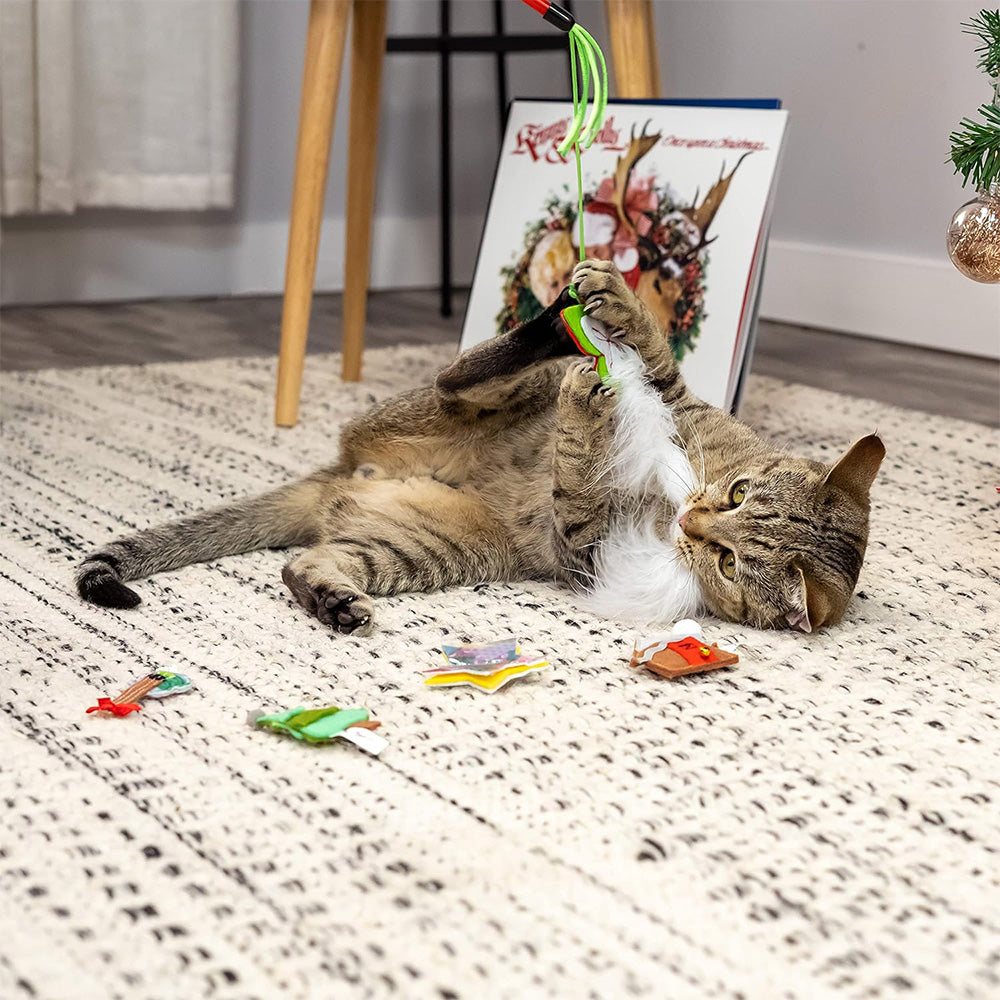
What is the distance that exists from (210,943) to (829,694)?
0.58 metres

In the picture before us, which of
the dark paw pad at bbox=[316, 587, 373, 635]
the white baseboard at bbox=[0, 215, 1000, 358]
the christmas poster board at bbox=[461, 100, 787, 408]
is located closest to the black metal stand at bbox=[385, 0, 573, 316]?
the white baseboard at bbox=[0, 215, 1000, 358]

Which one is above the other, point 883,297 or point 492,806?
point 883,297

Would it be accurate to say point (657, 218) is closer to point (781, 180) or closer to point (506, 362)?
point (506, 362)

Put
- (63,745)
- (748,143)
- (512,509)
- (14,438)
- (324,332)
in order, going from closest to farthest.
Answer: (63,745) < (512,509) < (14,438) < (748,143) < (324,332)

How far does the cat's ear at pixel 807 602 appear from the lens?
3.80 feet

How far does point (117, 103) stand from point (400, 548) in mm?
1979

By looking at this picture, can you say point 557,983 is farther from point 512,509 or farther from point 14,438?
point 14,438

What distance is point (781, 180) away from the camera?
3.12 meters

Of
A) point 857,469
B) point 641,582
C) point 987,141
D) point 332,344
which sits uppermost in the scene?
point 987,141

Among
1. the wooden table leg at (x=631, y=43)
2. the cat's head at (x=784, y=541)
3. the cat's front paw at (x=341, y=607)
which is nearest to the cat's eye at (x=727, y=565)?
the cat's head at (x=784, y=541)

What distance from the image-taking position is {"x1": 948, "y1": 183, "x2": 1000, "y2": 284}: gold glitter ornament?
1509mm

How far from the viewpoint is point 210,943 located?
2.30ft

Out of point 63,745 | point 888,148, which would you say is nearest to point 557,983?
point 63,745

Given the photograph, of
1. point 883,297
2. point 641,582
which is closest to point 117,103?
point 883,297
